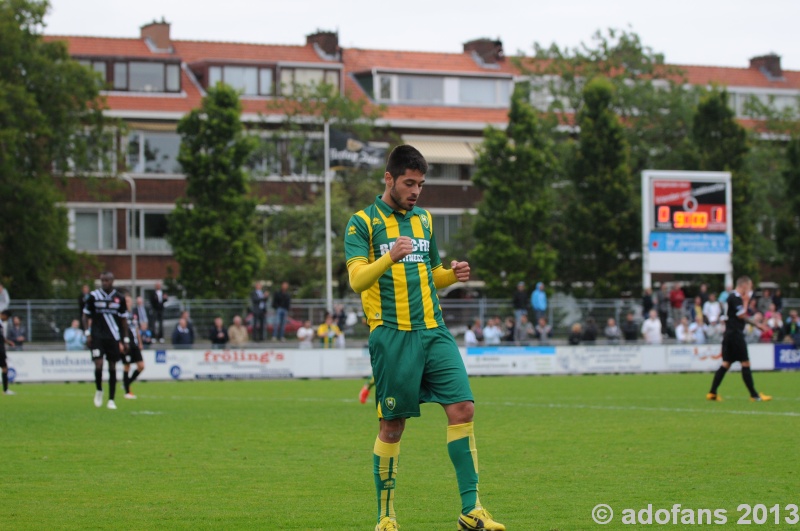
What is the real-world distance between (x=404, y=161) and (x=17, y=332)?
97.1 feet

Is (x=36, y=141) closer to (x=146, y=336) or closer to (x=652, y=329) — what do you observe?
(x=146, y=336)

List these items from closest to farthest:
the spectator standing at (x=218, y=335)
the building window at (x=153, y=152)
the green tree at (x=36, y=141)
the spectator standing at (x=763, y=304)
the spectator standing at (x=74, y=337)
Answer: the spectator standing at (x=74, y=337) < the spectator standing at (x=218, y=335) < the spectator standing at (x=763, y=304) < the green tree at (x=36, y=141) < the building window at (x=153, y=152)

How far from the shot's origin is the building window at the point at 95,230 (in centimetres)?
5322

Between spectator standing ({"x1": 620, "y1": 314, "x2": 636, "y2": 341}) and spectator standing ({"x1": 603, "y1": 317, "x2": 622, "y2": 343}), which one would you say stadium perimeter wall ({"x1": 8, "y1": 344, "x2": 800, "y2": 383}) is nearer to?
spectator standing ({"x1": 620, "y1": 314, "x2": 636, "y2": 341})

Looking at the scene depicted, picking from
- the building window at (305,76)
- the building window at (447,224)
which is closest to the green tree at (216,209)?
the building window at (305,76)

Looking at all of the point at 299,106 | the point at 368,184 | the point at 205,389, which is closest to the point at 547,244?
the point at 368,184

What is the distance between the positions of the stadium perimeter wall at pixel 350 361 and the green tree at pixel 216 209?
1050 cm

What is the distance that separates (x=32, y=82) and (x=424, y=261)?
41.1 metres

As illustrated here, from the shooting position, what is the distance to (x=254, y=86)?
5759 cm

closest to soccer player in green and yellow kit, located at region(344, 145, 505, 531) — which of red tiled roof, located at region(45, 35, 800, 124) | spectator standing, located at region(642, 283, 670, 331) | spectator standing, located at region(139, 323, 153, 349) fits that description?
spectator standing, located at region(139, 323, 153, 349)

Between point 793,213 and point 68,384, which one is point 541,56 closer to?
point 793,213

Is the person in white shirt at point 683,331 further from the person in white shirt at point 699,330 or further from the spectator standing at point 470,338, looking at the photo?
the spectator standing at point 470,338

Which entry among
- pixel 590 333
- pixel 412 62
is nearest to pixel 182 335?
pixel 590 333

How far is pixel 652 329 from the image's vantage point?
37.7 meters
